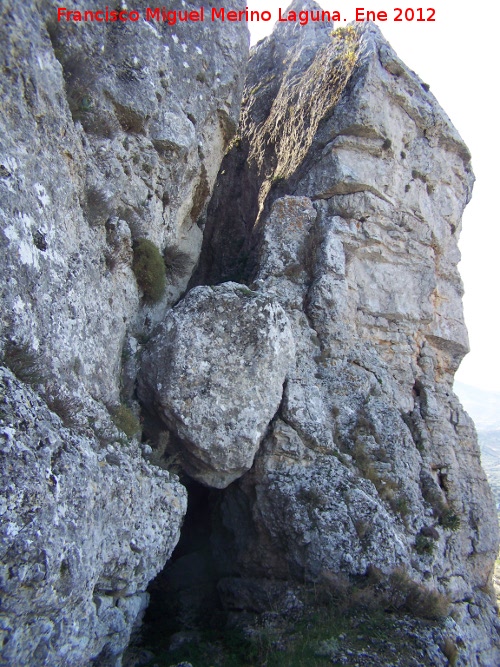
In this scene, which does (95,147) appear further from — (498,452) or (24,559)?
(498,452)

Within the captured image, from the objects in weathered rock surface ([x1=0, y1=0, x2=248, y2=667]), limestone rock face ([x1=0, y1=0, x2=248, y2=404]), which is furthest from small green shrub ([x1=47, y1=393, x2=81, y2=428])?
limestone rock face ([x1=0, y1=0, x2=248, y2=404])

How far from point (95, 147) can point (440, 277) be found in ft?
39.8

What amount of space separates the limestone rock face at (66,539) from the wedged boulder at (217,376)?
177 cm

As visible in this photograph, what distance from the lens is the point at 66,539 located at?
7.05m

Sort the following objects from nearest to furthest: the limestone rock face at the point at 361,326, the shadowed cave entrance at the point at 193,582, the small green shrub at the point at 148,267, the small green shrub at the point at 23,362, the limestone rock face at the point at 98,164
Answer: the small green shrub at the point at 23,362
the limestone rock face at the point at 98,164
the limestone rock face at the point at 361,326
the shadowed cave entrance at the point at 193,582
the small green shrub at the point at 148,267

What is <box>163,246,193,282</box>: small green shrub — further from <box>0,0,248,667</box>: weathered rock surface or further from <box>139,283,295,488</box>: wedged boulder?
<box>139,283,295,488</box>: wedged boulder

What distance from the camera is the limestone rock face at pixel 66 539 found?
20.6 ft

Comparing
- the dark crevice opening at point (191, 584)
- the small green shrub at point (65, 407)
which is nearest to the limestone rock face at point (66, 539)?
the small green shrub at point (65, 407)

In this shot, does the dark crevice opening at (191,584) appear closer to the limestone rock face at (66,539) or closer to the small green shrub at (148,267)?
the limestone rock face at (66,539)

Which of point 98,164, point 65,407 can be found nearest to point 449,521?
point 65,407

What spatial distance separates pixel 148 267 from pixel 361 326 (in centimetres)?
651

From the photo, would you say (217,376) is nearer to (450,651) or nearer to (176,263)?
(176,263)

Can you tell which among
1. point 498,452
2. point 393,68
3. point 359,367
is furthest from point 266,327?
point 498,452

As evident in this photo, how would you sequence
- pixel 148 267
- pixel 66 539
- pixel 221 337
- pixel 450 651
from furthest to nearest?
1. pixel 148 267
2. pixel 221 337
3. pixel 450 651
4. pixel 66 539
